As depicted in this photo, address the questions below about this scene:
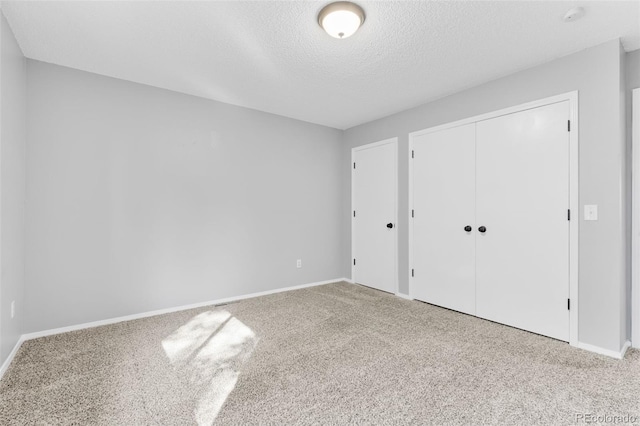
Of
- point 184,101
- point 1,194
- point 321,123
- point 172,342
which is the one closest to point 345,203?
point 321,123

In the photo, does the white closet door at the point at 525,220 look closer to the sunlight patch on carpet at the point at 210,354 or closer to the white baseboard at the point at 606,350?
the white baseboard at the point at 606,350

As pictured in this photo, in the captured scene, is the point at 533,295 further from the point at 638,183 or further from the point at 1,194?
the point at 1,194

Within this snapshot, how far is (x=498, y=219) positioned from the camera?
9.64 feet

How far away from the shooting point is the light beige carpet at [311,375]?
1.62 meters

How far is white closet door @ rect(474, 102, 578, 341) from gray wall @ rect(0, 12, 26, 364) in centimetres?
398

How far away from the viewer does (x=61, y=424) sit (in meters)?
1.53

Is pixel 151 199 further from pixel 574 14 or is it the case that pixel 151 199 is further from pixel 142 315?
pixel 574 14

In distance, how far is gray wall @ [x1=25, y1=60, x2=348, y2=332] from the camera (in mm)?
2656

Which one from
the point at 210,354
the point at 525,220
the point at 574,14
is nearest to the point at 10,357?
the point at 210,354

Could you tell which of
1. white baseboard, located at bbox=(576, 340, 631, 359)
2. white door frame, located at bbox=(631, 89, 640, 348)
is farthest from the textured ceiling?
white baseboard, located at bbox=(576, 340, 631, 359)

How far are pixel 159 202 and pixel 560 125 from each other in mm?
3904

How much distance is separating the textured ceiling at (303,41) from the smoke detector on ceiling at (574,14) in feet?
0.12

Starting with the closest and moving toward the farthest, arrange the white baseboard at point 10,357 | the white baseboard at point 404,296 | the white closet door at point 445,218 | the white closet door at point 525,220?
the white baseboard at point 10,357
the white closet door at point 525,220
the white closet door at point 445,218
the white baseboard at point 404,296

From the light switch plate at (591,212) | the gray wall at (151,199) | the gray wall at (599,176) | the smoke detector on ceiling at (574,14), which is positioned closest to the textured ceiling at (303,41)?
the smoke detector on ceiling at (574,14)
